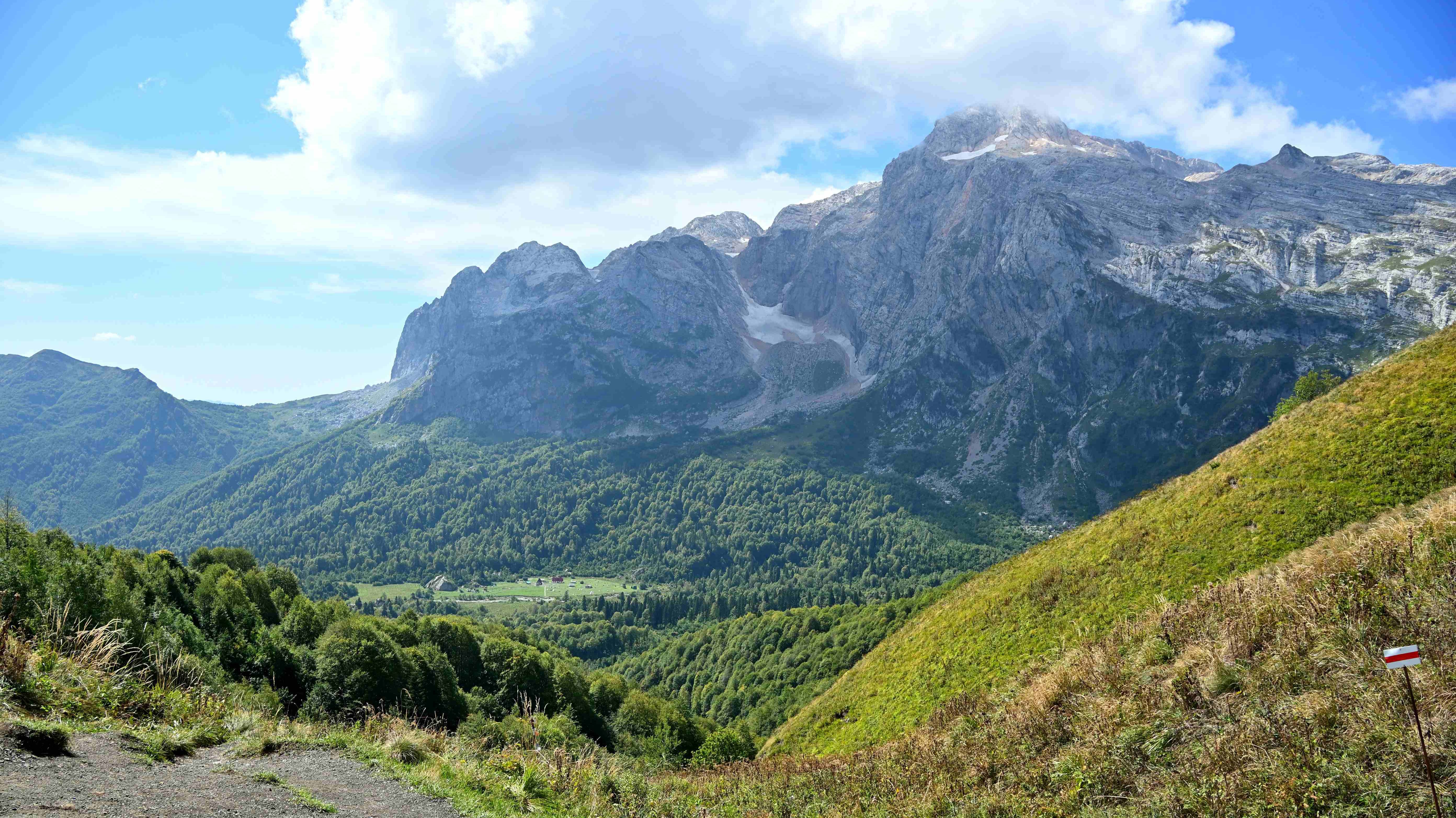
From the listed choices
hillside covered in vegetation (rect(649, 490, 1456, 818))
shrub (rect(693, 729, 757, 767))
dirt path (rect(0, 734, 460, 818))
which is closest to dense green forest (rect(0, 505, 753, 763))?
shrub (rect(693, 729, 757, 767))

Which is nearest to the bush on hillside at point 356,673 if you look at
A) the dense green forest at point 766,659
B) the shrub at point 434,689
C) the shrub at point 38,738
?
the shrub at point 434,689

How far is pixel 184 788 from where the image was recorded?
49.0ft

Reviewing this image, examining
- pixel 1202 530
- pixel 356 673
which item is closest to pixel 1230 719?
pixel 1202 530

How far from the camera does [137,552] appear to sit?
7444 cm

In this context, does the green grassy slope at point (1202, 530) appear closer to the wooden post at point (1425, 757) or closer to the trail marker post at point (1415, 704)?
the wooden post at point (1425, 757)

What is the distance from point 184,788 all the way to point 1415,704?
71.6ft

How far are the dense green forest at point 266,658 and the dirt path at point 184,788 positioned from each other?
372 cm

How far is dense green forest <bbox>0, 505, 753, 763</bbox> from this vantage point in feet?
68.9

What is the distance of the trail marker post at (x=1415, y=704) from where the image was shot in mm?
8305

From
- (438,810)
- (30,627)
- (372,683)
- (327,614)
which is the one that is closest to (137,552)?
(327,614)

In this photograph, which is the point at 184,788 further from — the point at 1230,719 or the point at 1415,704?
the point at 1415,704

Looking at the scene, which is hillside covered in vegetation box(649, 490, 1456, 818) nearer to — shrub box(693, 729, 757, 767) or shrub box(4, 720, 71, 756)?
shrub box(4, 720, 71, 756)

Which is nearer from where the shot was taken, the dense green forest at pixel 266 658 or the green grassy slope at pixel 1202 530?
the dense green forest at pixel 266 658

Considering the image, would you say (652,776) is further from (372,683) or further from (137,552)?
(137,552)
